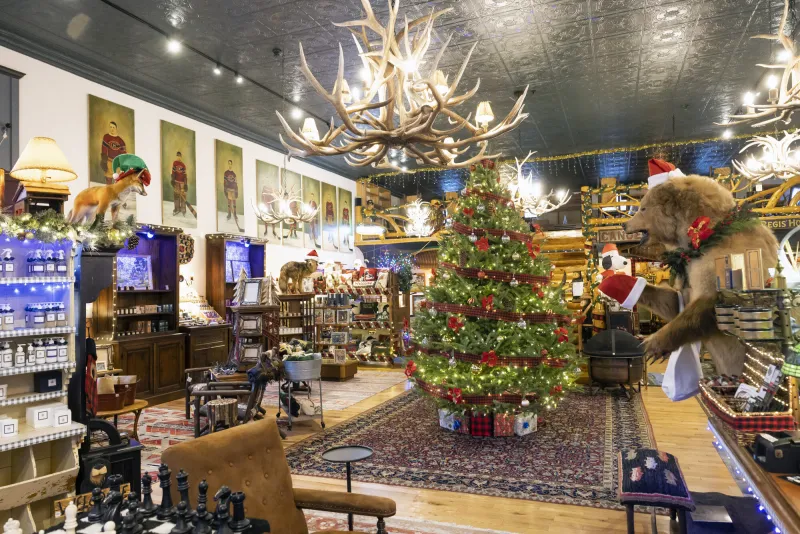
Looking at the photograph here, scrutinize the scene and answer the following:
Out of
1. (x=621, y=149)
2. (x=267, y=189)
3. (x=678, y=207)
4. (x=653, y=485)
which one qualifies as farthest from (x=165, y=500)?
Answer: (x=621, y=149)

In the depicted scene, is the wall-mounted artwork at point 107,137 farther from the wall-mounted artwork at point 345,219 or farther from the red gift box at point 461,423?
the wall-mounted artwork at point 345,219

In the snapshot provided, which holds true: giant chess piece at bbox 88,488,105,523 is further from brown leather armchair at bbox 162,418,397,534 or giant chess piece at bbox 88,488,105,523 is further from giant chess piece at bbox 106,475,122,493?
brown leather armchair at bbox 162,418,397,534

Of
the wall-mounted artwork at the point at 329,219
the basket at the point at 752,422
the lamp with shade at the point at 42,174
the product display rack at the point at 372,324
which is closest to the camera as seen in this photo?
the basket at the point at 752,422

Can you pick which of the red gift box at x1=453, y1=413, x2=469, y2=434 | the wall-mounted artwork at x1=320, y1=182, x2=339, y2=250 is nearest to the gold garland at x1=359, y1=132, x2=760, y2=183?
the wall-mounted artwork at x1=320, y1=182, x2=339, y2=250

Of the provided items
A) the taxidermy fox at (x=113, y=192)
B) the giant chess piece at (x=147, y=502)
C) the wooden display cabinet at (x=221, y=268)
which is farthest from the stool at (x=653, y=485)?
the wooden display cabinet at (x=221, y=268)

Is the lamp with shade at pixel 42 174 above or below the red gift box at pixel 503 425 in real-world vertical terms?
above

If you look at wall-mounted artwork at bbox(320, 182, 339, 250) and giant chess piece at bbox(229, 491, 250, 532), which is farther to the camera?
wall-mounted artwork at bbox(320, 182, 339, 250)

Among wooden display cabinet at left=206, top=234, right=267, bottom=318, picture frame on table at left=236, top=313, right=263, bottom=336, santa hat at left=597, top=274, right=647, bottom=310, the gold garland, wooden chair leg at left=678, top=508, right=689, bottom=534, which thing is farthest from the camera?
the gold garland

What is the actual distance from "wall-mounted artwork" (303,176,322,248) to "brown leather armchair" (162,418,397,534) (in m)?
9.95

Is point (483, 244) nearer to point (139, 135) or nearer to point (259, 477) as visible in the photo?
point (259, 477)

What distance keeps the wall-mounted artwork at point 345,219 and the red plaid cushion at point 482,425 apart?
888cm

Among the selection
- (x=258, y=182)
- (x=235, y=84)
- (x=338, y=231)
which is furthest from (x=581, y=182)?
(x=235, y=84)

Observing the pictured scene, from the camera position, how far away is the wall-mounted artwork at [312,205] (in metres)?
12.3

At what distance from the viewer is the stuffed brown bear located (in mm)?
2615
